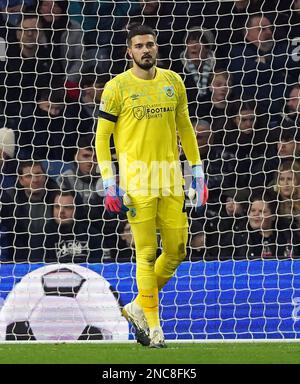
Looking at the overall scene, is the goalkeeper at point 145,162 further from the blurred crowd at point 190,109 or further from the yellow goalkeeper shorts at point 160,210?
the blurred crowd at point 190,109

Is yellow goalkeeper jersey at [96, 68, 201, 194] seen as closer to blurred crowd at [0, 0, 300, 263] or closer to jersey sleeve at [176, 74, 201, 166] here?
jersey sleeve at [176, 74, 201, 166]

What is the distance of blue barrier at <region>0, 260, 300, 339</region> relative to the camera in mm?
8750

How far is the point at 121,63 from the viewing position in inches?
404

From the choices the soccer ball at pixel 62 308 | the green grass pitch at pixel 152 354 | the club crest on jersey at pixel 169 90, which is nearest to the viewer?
the green grass pitch at pixel 152 354

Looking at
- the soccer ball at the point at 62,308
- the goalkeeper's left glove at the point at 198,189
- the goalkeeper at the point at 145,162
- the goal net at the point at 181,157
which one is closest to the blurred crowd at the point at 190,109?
the goal net at the point at 181,157

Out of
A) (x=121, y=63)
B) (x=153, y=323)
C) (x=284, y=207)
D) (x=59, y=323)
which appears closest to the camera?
(x=153, y=323)

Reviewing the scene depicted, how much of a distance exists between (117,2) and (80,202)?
6.13 feet

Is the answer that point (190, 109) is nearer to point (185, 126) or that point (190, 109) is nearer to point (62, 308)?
point (62, 308)

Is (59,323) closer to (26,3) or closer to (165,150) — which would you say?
(165,150)

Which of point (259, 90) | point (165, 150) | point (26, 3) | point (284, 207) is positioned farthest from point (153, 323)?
point (26, 3)

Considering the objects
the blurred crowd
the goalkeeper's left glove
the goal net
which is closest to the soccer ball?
the goal net

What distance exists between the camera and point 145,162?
295 inches

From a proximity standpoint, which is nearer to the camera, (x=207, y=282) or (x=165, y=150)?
(x=165, y=150)

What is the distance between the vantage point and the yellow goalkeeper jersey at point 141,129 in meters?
7.45
